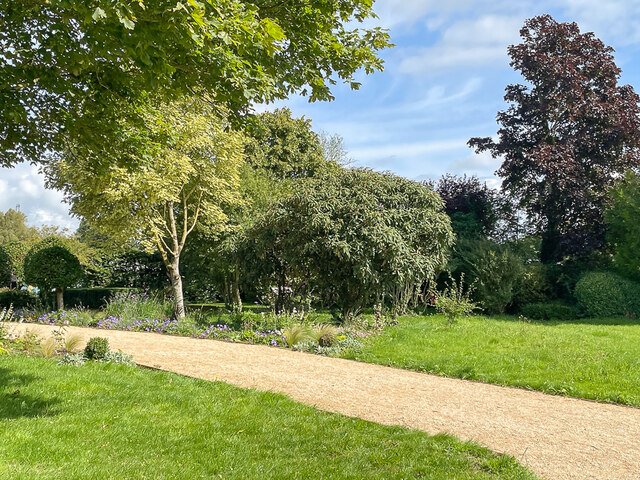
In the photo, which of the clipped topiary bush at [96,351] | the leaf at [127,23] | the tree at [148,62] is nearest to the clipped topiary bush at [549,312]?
the tree at [148,62]

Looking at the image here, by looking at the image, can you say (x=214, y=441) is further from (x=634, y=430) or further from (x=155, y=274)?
(x=155, y=274)

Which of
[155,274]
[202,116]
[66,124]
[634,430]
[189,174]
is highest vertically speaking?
[202,116]

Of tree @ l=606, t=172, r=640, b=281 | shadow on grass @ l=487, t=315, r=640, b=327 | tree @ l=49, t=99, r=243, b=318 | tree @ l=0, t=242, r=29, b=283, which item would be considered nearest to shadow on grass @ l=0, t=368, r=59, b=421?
tree @ l=49, t=99, r=243, b=318

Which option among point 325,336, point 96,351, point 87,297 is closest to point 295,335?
point 325,336

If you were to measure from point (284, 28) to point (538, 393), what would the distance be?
540cm

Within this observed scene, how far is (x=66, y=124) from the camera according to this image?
5562 millimetres

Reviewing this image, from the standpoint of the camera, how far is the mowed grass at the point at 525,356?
601 centimetres

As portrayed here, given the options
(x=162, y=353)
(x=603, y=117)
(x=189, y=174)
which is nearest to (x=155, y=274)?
(x=189, y=174)

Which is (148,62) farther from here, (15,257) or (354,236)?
(15,257)

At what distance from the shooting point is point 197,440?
387 centimetres

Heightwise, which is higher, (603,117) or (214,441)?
(603,117)

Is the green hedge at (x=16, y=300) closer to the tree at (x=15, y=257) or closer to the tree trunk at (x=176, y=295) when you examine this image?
the tree at (x=15, y=257)

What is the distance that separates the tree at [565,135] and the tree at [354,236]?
334 inches

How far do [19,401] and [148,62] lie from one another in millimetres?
3595
